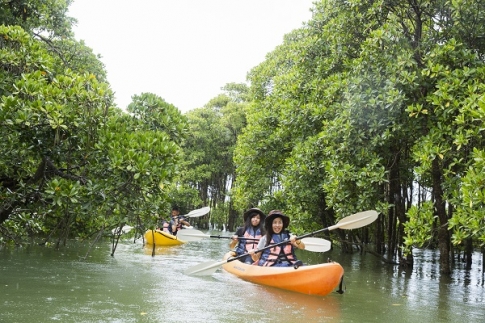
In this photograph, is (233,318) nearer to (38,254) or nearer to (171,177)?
(171,177)

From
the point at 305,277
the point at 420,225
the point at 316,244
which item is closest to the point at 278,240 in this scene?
the point at 316,244

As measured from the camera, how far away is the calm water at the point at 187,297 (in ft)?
21.0

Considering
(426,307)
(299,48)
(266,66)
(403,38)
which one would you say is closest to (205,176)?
(266,66)

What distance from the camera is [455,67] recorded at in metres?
9.85

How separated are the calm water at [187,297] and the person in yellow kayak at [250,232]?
715mm

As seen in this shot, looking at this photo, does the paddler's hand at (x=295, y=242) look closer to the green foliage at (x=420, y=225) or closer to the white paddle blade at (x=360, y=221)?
the white paddle blade at (x=360, y=221)

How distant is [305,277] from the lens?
27.6ft

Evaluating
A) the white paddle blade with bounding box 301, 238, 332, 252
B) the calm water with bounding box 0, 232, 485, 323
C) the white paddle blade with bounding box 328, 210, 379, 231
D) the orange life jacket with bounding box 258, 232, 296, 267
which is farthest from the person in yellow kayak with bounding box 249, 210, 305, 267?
the white paddle blade with bounding box 328, 210, 379, 231

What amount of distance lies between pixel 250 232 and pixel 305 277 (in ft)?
10.8

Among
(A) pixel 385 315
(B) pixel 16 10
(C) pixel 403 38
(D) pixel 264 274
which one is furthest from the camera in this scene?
(C) pixel 403 38

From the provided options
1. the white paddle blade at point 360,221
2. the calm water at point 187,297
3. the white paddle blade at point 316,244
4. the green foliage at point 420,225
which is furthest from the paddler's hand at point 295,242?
the green foliage at point 420,225

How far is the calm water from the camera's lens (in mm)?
6414

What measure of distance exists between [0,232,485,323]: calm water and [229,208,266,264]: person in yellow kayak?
72 cm

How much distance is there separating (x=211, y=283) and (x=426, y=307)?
3679mm
